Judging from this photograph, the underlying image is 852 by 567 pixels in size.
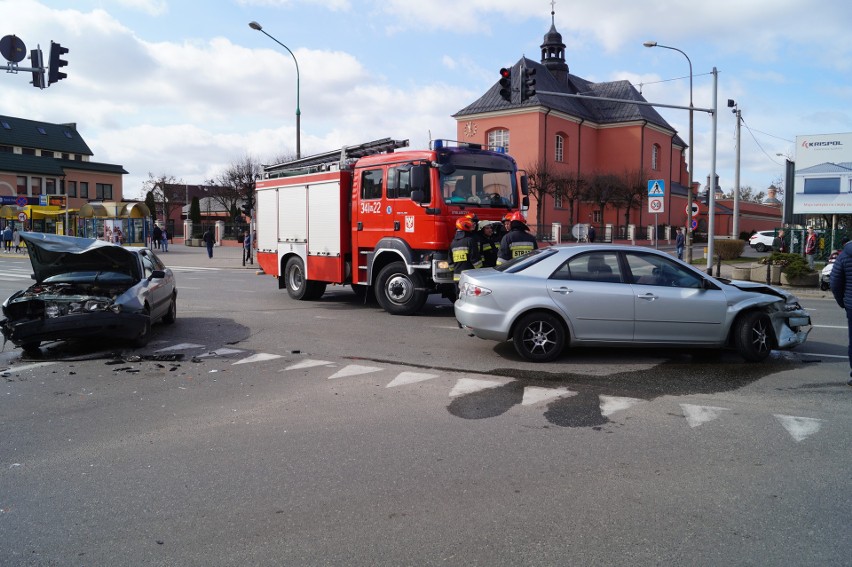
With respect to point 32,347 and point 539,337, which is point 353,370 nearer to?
point 539,337

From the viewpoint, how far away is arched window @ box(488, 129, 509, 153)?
171ft

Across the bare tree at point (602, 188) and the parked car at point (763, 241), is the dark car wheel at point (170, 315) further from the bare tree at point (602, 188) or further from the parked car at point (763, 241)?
the parked car at point (763, 241)

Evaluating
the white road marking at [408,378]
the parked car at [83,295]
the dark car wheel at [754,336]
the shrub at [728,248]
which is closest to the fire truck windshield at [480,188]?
the white road marking at [408,378]

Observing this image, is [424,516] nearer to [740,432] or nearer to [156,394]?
[740,432]

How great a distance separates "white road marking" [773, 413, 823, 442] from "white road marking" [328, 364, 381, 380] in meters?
4.32

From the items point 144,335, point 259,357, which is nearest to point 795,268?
point 259,357

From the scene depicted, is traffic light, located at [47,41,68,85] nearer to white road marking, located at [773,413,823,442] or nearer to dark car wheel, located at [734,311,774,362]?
dark car wheel, located at [734,311,774,362]

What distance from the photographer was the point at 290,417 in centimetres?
627

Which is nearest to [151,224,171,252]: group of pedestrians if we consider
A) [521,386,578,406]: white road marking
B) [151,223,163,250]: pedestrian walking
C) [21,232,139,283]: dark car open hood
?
[151,223,163,250]: pedestrian walking

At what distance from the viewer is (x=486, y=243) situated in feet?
38.5

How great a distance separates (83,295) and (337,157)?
646 centimetres

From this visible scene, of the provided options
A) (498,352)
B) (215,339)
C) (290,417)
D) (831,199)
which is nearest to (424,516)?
(290,417)

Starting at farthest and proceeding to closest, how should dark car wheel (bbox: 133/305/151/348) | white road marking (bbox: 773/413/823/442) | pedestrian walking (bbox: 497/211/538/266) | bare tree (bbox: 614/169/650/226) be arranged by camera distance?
1. bare tree (bbox: 614/169/650/226)
2. pedestrian walking (bbox: 497/211/538/266)
3. dark car wheel (bbox: 133/305/151/348)
4. white road marking (bbox: 773/413/823/442)

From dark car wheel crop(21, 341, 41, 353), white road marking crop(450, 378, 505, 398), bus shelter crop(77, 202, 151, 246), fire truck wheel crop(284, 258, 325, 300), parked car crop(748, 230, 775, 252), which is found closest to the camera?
white road marking crop(450, 378, 505, 398)
